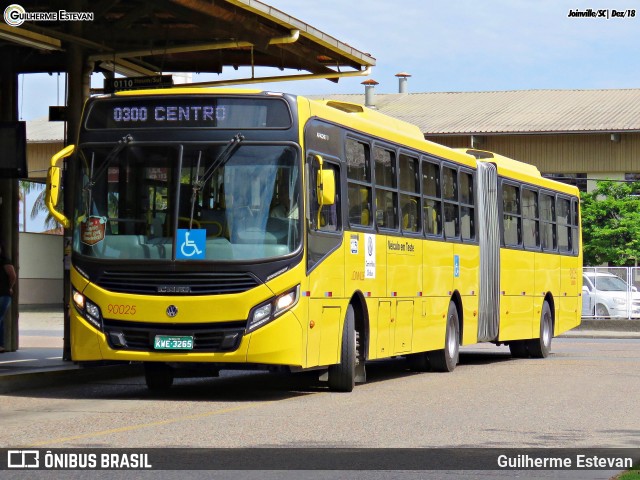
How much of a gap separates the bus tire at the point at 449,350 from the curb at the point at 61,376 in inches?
173

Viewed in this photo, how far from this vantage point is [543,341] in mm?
26484

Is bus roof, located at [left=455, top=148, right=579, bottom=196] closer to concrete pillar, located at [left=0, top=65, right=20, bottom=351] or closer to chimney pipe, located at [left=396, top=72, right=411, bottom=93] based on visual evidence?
concrete pillar, located at [left=0, top=65, right=20, bottom=351]

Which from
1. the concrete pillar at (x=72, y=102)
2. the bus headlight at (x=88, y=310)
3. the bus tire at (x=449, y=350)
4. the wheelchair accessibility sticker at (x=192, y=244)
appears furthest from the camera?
the bus tire at (x=449, y=350)

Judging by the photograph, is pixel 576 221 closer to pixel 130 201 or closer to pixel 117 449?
pixel 130 201

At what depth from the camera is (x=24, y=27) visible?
18000 mm

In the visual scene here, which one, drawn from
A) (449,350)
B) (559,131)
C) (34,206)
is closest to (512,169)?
(449,350)

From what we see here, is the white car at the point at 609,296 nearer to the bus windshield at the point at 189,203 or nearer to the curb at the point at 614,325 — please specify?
the curb at the point at 614,325

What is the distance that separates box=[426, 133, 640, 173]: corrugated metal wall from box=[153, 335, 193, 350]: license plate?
134 ft

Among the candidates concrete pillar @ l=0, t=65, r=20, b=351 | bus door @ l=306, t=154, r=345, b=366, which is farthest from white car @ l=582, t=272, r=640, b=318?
bus door @ l=306, t=154, r=345, b=366

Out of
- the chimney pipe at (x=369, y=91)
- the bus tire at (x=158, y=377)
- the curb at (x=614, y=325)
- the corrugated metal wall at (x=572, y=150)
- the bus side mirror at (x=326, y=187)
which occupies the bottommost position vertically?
→ the curb at (x=614, y=325)

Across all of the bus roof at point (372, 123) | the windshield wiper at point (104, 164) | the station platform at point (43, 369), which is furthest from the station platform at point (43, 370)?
the bus roof at point (372, 123)

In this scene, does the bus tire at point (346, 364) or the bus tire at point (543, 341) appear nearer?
the bus tire at point (346, 364)

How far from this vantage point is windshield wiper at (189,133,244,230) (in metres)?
15.2

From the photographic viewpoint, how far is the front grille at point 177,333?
14.9 m
